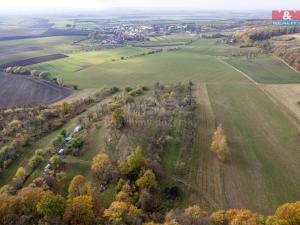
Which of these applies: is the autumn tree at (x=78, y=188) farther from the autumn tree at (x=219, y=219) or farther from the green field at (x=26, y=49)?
the green field at (x=26, y=49)

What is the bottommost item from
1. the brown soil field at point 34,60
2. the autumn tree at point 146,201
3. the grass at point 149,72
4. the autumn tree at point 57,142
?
the autumn tree at point 146,201

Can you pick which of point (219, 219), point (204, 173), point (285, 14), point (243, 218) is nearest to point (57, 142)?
point (204, 173)

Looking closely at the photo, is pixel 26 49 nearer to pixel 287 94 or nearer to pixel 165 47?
pixel 165 47

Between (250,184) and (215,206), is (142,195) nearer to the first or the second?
(215,206)

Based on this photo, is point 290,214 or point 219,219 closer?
point 290,214

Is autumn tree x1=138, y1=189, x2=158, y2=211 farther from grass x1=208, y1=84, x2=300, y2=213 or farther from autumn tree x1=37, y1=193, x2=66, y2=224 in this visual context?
grass x1=208, y1=84, x2=300, y2=213

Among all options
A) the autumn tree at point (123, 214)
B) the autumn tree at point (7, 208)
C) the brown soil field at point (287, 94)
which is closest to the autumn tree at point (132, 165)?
the autumn tree at point (123, 214)

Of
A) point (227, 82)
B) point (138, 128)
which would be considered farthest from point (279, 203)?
point (227, 82)
